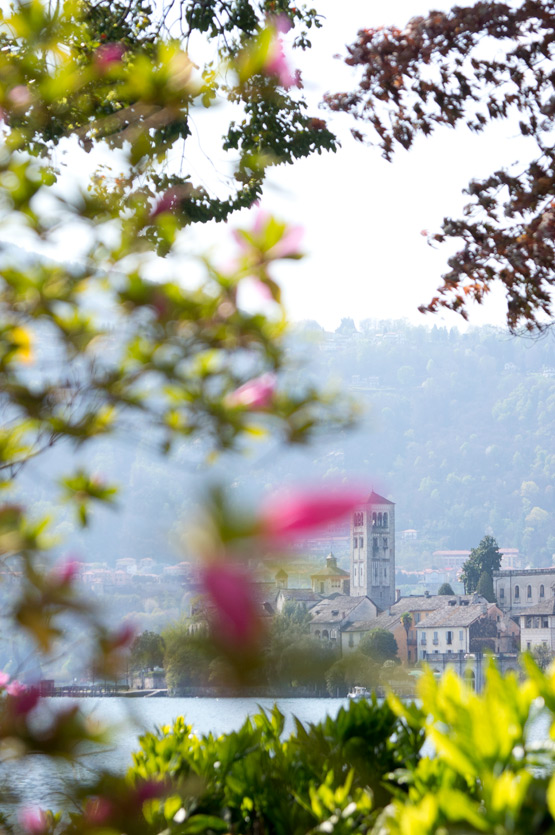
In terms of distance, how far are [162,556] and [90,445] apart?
50 cm

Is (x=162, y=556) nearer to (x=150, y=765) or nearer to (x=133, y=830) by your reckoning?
(x=133, y=830)

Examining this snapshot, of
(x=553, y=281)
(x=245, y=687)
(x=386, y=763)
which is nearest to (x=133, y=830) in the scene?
(x=245, y=687)

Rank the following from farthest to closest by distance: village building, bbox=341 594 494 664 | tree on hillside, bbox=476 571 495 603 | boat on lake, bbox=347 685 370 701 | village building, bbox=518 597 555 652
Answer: tree on hillside, bbox=476 571 495 603 < village building, bbox=341 594 494 664 < village building, bbox=518 597 555 652 < boat on lake, bbox=347 685 370 701

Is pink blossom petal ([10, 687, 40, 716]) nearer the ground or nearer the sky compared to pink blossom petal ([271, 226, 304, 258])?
nearer the ground

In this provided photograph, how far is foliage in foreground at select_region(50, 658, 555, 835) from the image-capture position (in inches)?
43.0

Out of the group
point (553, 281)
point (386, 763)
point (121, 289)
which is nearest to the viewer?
point (121, 289)

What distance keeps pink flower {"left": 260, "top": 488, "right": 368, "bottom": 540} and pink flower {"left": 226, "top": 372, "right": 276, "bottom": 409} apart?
1.07ft

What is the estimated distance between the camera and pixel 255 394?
101 centimetres

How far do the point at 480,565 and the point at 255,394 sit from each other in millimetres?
67755

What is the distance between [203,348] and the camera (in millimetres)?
1095

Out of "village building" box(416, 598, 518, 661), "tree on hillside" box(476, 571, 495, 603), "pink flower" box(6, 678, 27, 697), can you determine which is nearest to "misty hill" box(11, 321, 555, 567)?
"tree on hillside" box(476, 571, 495, 603)

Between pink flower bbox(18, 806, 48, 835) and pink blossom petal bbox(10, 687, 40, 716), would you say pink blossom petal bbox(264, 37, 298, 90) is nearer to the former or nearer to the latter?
pink blossom petal bbox(10, 687, 40, 716)

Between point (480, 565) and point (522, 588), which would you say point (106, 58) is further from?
point (480, 565)

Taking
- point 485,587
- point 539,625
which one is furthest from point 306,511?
point 485,587
